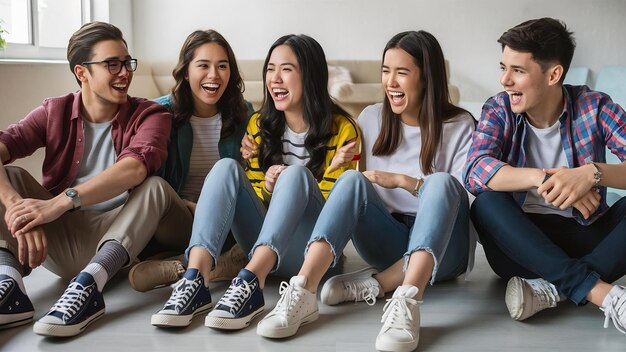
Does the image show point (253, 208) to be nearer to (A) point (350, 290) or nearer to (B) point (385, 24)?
(A) point (350, 290)

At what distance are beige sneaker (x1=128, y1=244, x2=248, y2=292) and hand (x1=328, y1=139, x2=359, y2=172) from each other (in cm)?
42

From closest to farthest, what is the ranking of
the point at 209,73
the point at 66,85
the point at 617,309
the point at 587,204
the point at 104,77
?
the point at 617,309, the point at 587,204, the point at 104,77, the point at 209,73, the point at 66,85

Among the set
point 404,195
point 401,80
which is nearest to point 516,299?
point 404,195

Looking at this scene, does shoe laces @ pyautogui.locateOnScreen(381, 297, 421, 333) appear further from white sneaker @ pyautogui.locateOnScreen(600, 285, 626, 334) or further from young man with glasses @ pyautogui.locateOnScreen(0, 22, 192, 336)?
young man with glasses @ pyautogui.locateOnScreen(0, 22, 192, 336)

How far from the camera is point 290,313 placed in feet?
5.96

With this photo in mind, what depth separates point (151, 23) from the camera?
7.09 metres

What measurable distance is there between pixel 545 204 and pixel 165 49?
5.62 m

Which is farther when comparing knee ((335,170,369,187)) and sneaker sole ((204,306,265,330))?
knee ((335,170,369,187))

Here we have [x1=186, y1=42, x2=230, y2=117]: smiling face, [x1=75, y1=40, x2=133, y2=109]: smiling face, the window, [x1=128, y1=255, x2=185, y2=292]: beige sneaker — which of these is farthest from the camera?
the window

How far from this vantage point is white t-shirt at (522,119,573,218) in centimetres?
208

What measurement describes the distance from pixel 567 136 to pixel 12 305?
5.07 feet

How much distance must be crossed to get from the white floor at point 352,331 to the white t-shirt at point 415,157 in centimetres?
30

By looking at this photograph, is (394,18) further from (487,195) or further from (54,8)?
(487,195)

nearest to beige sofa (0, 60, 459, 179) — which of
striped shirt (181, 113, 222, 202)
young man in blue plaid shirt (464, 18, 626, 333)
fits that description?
striped shirt (181, 113, 222, 202)
